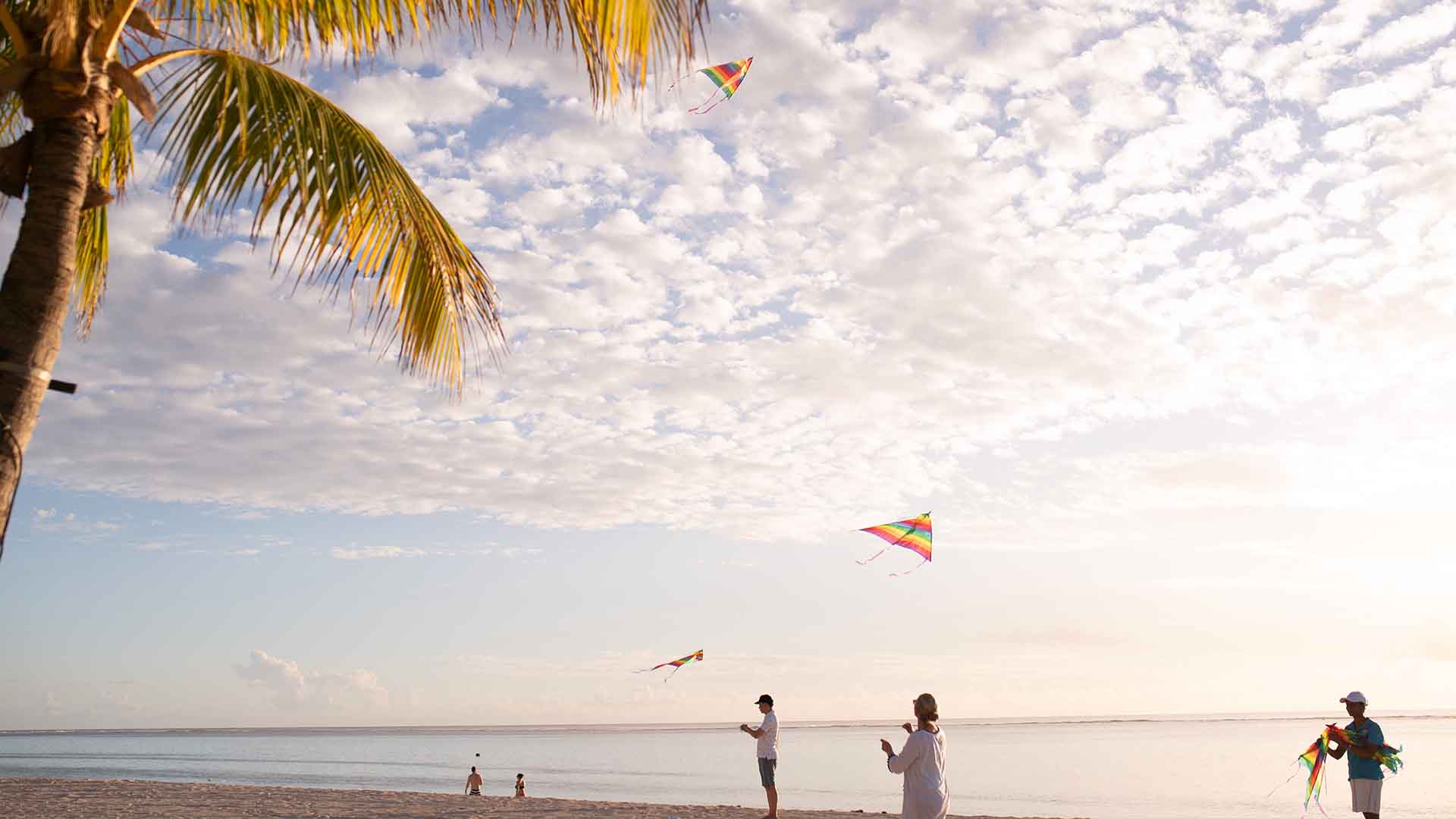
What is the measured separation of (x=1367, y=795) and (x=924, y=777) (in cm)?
532

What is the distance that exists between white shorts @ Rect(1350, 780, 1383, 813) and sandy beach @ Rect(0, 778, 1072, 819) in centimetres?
646

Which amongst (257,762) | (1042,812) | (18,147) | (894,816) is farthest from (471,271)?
(257,762)

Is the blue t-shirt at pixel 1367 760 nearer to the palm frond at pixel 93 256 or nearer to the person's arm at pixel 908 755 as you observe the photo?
the person's arm at pixel 908 755

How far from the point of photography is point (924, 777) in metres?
6.66

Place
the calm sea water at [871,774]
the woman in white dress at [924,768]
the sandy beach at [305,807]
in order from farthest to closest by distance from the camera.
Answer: the calm sea water at [871,774] < the sandy beach at [305,807] < the woman in white dress at [924,768]

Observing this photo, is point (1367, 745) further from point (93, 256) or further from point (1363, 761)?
point (93, 256)

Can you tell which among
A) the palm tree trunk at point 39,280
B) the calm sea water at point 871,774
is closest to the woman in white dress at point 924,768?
the palm tree trunk at point 39,280

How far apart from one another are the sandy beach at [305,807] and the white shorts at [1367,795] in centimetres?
646

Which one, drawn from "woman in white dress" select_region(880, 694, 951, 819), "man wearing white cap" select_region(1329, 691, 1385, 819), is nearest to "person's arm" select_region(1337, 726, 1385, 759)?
"man wearing white cap" select_region(1329, 691, 1385, 819)

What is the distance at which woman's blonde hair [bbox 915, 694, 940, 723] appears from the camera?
21.9 feet

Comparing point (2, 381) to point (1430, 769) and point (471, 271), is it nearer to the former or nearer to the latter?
point (471, 271)

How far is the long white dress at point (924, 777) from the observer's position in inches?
262

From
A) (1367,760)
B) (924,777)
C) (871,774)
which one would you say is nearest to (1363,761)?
(1367,760)

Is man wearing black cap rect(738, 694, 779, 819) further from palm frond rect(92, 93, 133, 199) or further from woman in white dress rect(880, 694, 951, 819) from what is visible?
palm frond rect(92, 93, 133, 199)
